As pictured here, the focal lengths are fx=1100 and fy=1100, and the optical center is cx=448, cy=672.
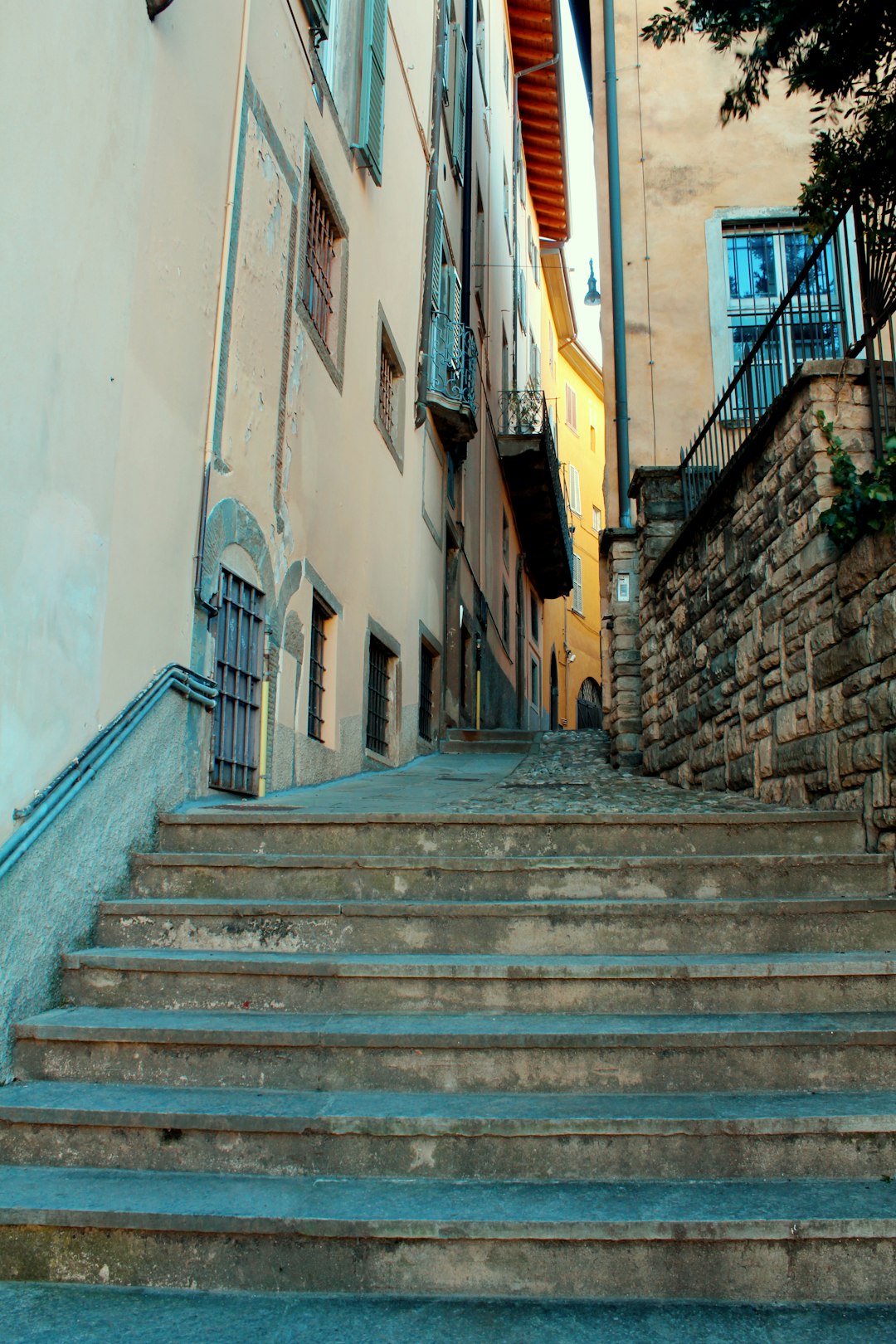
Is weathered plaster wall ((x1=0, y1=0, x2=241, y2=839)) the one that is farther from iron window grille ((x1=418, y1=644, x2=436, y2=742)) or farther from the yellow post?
iron window grille ((x1=418, y1=644, x2=436, y2=742))

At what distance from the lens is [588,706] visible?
32.7m

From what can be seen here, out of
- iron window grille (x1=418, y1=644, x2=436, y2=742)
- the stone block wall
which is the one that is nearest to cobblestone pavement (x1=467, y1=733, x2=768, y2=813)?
the stone block wall

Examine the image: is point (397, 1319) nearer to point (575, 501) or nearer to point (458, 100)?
point (458, 100)

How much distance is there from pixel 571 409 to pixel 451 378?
20771 mm

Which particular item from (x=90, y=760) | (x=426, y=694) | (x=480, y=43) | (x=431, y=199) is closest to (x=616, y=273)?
(x=431, y=199)

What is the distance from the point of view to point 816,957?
12.8 ft

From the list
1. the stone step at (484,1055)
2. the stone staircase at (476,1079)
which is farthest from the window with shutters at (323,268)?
the stone step at (484,1055)

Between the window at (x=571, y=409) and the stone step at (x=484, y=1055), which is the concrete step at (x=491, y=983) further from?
the window at (x=571, y=409)

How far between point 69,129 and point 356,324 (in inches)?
219

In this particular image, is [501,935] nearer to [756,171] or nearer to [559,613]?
[756,171]

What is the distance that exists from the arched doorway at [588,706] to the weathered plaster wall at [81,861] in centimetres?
2670

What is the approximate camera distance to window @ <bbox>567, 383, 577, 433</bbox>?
109 ft

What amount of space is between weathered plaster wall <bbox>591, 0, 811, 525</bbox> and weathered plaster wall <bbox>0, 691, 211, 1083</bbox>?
7.48 m

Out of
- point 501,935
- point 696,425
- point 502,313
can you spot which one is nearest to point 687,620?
point 696,425
